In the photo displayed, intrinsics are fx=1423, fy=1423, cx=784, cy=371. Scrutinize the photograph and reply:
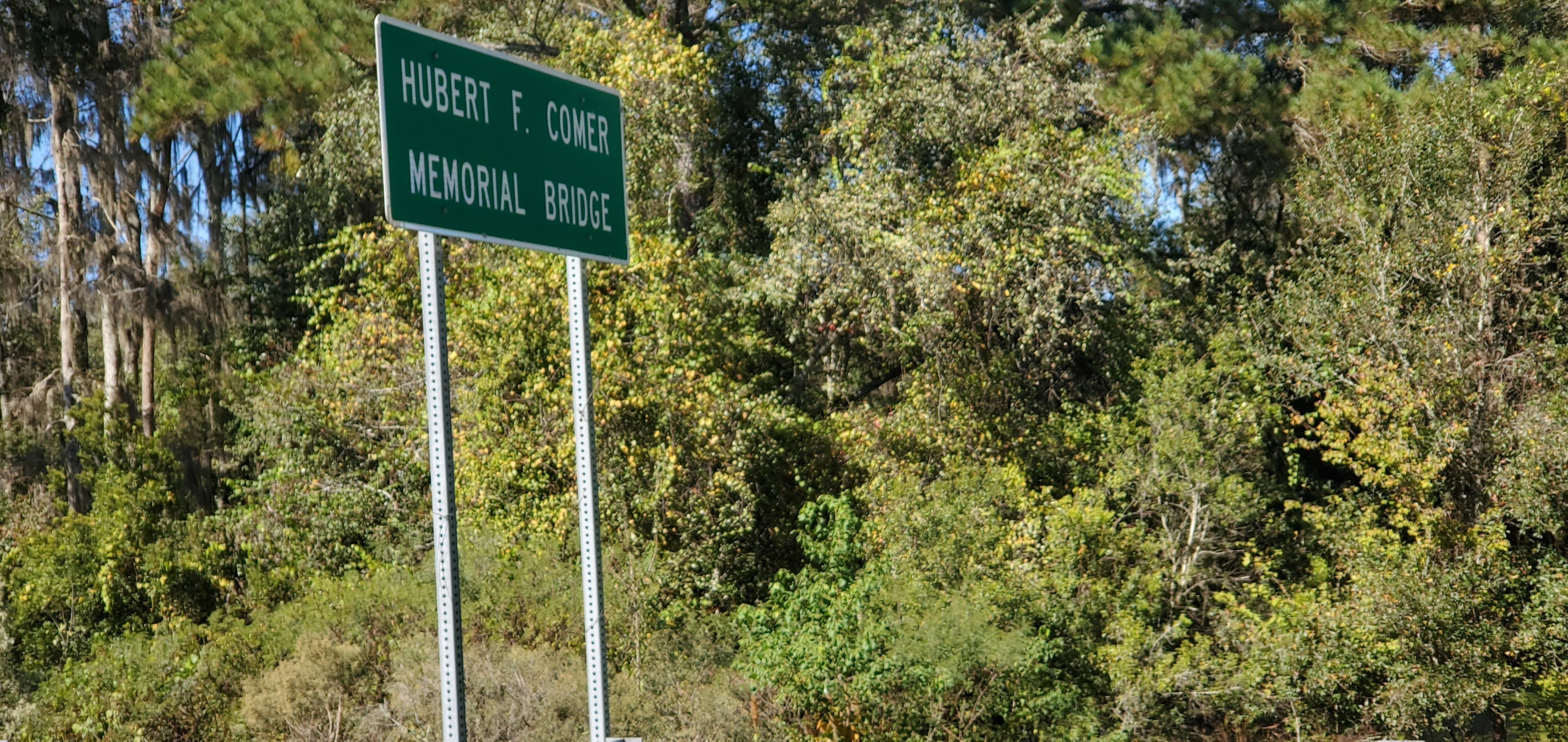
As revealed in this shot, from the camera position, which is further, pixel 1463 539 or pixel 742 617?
pixel 1463 539

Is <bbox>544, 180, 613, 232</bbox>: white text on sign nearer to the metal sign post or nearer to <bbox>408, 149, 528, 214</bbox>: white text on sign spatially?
the metal sign post

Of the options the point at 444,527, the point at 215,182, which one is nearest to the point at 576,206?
the point at 444,527

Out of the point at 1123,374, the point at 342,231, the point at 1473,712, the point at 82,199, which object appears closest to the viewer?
the point at 1473,712

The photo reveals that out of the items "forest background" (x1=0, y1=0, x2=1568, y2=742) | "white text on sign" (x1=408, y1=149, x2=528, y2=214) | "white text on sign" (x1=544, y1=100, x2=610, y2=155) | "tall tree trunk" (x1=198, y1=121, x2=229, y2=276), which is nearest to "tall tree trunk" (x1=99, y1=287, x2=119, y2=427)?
"forest background" (x1=0, y1=0, x2=1568, y2=742)

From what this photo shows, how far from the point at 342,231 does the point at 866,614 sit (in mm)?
6979

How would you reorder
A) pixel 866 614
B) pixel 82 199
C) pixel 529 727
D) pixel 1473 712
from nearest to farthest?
pixel 529 727 → pixel 866 614 → pixel 1473 712 → pixel 82 199

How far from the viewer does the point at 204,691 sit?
38.3 feet

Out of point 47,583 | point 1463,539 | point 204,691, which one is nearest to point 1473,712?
point 1463,539

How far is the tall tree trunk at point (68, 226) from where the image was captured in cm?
1870

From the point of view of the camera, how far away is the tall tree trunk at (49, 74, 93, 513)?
61.4ft

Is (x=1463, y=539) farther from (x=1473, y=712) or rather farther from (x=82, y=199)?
(x=82, y=199)

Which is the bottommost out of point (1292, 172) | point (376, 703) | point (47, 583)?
point (376, 703)

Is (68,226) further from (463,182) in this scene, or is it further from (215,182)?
(463,182)

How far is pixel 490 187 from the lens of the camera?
3.97m
